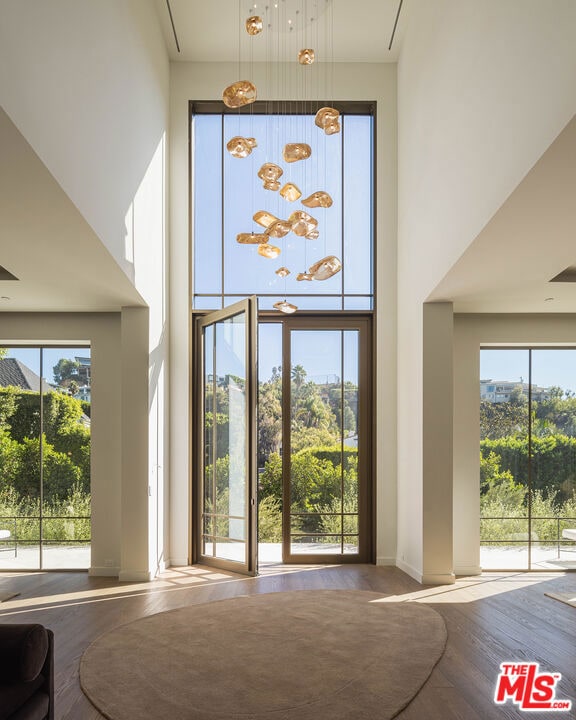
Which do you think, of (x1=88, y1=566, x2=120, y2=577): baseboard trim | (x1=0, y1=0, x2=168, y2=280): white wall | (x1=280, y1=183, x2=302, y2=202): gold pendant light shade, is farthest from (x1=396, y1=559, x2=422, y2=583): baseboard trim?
(x1=0, y1=0, x2=168, y2=280): white wall

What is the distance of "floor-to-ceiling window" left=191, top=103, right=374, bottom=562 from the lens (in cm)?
769

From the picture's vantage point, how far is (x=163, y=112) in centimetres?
736

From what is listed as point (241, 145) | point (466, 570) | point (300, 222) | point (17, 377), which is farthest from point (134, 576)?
point (241, 145)

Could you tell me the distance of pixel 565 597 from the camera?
19.7ft

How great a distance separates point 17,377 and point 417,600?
482 centimetres

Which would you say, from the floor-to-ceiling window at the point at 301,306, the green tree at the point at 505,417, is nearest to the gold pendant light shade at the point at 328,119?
the floor-to-ceiling window at the point at 301,306

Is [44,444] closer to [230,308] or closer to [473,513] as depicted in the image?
[230,308]

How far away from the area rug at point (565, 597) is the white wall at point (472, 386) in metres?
1.00

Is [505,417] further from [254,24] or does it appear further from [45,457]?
[45,457]

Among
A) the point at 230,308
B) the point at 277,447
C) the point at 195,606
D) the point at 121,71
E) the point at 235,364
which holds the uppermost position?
the point at 121,71

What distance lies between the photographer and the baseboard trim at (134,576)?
658 centimetres

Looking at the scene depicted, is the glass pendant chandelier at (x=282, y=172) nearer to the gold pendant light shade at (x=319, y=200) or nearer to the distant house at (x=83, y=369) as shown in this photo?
the gold pendant light shade at (x=319, y=200)

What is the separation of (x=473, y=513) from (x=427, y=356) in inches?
71.9

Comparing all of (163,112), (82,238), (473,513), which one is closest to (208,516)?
(473,513)
